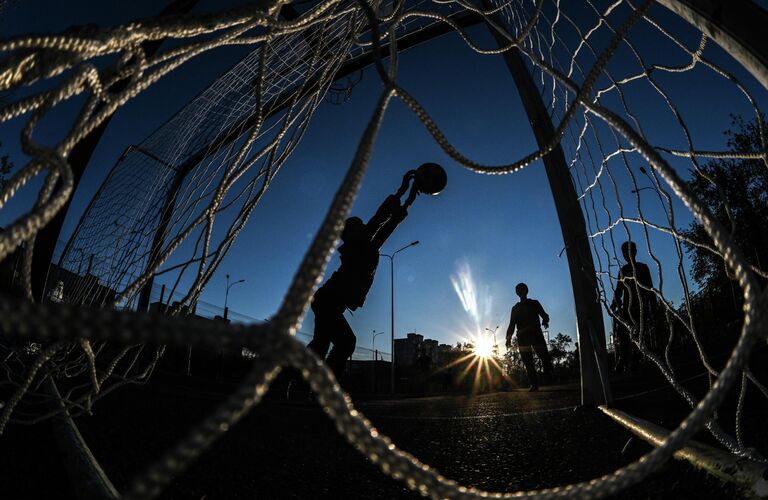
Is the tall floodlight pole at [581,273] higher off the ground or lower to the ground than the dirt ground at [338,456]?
higher

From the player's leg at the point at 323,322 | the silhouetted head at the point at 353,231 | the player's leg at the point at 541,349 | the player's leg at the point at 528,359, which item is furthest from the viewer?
the player's leg at the point at 541,349

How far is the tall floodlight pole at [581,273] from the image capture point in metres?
2.42

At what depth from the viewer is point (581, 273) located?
2545mm

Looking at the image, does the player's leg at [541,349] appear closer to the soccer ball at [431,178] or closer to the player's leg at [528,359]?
the player's leg at [528,359]

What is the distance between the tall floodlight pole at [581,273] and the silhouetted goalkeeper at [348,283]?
3.50 ft

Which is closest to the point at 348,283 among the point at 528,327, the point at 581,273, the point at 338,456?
the point at 581,273

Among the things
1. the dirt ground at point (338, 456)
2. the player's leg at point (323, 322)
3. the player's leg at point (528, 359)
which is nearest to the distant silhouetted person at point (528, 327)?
the player's leg at point (528, 359)

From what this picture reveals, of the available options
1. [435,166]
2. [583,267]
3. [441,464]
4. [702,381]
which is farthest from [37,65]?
[702,381]

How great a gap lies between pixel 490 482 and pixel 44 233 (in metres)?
2.65

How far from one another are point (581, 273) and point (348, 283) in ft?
6.30

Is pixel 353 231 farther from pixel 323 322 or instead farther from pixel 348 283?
pixel 323 322

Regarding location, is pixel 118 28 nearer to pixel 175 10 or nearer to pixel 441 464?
pixel 441 464

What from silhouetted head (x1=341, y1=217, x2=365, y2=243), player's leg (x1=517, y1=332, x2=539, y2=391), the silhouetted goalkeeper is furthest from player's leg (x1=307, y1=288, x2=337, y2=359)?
player's leg (x1=517, y1=332, x2=539, y2=391)

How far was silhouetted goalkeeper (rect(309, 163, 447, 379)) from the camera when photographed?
142 inches
